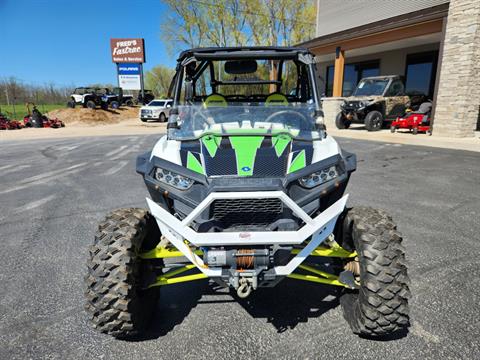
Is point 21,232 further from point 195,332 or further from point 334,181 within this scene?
point 334,181

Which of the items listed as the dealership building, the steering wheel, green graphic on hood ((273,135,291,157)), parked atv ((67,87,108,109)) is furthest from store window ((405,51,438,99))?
parked atv ((67,87,108,109))

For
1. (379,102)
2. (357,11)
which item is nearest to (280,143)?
(379,102)

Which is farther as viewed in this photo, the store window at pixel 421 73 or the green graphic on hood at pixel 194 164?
the store window at pixel 421 73

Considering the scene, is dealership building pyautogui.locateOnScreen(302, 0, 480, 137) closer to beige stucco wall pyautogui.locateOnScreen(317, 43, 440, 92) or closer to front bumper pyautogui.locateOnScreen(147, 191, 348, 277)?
beige stucco wall pyautogui.locateOnScreen(317, 43, 440, 92)

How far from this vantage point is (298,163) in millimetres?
2219

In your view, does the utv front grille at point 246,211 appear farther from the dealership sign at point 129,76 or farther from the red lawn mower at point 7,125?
the dealership sign at point 129,76

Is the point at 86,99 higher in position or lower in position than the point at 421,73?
lower

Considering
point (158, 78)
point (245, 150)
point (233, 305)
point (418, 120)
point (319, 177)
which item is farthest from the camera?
point (158, 78)

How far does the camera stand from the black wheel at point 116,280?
79.5 inches

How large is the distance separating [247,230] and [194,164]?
59 cm

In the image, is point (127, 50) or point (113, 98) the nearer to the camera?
point (113, 98)

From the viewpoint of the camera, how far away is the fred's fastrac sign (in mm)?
33469

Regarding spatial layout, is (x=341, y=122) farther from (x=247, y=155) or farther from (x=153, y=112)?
(x=153, y=112)

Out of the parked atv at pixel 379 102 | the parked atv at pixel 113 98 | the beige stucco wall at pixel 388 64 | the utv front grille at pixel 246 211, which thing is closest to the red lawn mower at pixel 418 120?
the parked atv at pixel 379 102
